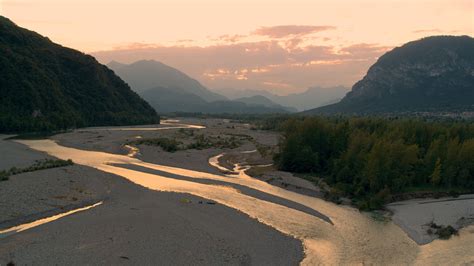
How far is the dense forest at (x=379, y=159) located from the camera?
53688 millimetres

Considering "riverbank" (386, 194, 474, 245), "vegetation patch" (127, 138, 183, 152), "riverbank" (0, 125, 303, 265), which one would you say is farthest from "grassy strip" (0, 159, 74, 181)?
"riverbank" (386, 194, 474, 245)

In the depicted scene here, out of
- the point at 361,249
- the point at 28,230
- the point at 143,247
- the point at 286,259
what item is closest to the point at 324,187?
the point at 361,249

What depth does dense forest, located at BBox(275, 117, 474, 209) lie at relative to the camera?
176ft

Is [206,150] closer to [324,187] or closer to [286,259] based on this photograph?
[324,187]

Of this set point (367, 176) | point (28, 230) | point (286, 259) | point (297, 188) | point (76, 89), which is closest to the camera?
point (286, 259)

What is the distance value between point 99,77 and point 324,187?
16093cm

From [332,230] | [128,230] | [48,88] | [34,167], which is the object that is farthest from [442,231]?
[48,88]

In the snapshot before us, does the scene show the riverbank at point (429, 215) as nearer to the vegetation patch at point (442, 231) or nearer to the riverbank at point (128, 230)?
the vegetation patch at point (442, 231)

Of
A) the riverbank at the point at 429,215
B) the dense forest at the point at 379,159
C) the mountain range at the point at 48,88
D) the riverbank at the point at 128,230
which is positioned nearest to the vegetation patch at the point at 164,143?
the dense forest at the point at 379,159

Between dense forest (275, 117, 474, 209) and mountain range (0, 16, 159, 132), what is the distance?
90.4 meters

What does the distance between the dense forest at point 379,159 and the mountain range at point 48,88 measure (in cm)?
9043

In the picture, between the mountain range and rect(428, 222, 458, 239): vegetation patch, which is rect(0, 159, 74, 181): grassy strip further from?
the mountain range

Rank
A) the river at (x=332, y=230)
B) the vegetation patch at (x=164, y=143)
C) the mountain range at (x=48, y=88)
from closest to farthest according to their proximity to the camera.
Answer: the river at (x=332, y=230)
the vegetation patch at (x=164, y=143)
the mountain range at (x=48, y=88)

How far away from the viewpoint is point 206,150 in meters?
94.9
